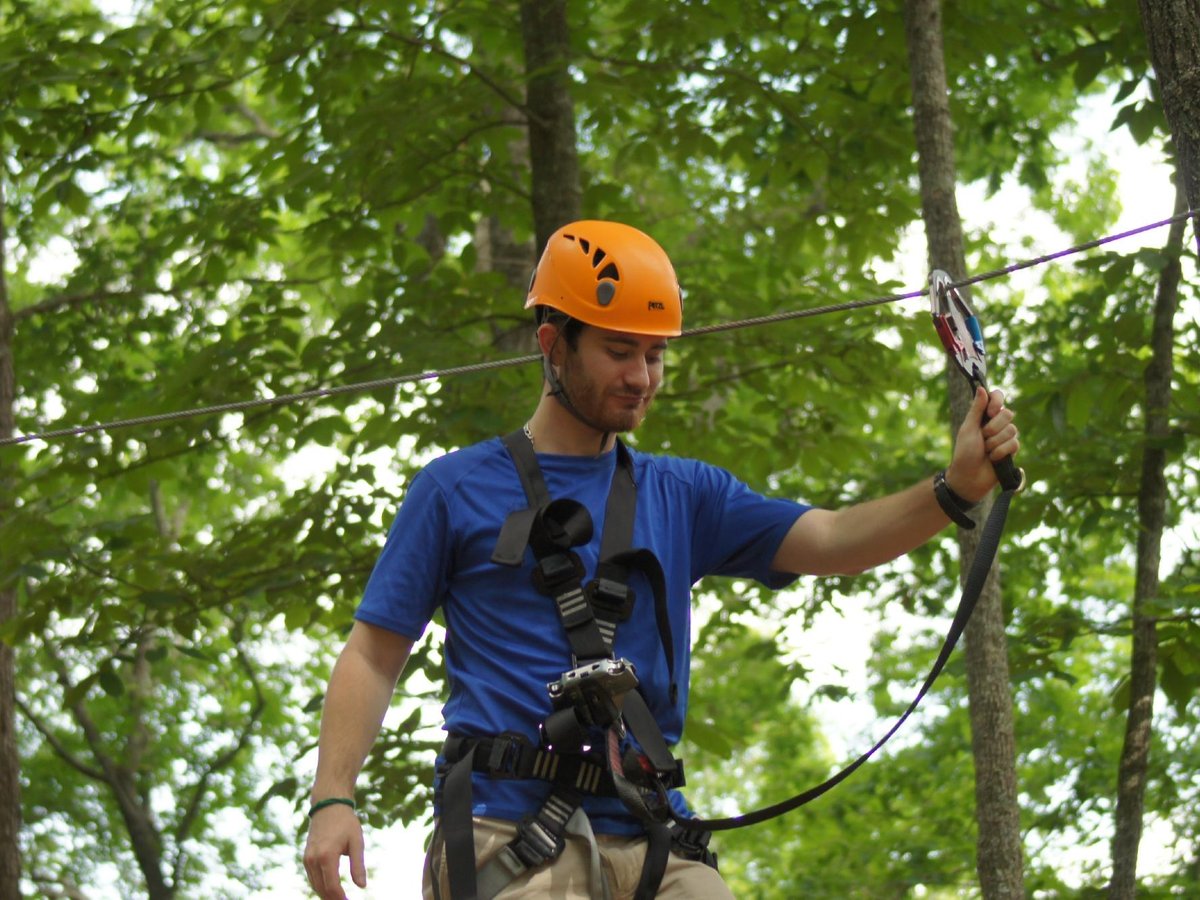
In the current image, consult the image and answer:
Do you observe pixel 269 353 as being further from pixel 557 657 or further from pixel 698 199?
pixel 698 199

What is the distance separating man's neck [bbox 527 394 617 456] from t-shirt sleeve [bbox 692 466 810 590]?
24cm

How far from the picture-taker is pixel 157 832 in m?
15.7

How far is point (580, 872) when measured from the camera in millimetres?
2934

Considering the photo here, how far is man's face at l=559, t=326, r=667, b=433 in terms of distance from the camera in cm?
319

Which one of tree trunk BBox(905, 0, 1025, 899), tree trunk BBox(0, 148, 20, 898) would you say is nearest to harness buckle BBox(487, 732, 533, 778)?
tree trunk BBox(905, 0, 1025, 899)

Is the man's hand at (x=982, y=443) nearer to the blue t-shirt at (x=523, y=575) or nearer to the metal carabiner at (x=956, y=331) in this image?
the metal carabiner at (x=956, y=331)

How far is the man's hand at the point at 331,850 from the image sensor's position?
2.87 metres

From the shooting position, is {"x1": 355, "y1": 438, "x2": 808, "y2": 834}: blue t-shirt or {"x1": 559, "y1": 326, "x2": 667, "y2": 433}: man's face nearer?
{"x1": 355, "y1": 438, "x2": 808, "y2": 834}: blue t-shirt

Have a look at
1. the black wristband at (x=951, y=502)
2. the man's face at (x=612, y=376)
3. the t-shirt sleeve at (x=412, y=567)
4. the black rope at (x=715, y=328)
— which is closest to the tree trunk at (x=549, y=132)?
the black rope at (x=715, y=328)

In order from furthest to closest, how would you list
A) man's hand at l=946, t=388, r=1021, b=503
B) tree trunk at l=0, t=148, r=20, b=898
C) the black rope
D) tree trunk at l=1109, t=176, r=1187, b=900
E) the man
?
tree trunk at l=0, t=148, r=20, b=898 → tree trunk at l=1109, t=176, r=1187, b=900 → the black rope → the man → man's hand at l=946, t=388, r=1021, b=503

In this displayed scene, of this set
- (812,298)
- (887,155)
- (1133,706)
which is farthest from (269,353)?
(1133,706)

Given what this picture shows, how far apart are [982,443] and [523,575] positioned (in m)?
0.92

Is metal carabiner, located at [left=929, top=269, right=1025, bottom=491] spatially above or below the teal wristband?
above

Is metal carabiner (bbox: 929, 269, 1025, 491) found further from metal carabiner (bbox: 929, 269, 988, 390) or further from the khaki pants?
the khaki pants
